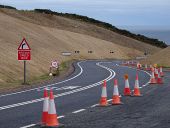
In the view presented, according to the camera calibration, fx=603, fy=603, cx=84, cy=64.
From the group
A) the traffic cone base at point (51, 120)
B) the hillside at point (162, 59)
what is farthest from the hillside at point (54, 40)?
the traffic cone base at point (51, 120)

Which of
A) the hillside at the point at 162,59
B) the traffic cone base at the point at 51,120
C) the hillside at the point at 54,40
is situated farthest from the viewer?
the hillside at the point at 162,59

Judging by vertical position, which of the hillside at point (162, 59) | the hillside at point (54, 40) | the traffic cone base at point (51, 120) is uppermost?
the hillside at point (54, 40)

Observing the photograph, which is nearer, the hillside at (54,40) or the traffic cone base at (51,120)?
the traffic cone base at (51,120)

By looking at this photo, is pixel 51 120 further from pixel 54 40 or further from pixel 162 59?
pixel 54 40

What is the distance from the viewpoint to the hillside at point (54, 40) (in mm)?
58013

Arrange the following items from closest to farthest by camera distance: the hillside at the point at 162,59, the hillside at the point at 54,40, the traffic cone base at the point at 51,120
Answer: the traffic cone base at the point at 51,120 < the hillside at the point at 54,40 < the hillside at the point at 162,59

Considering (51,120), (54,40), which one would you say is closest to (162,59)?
(54,40)

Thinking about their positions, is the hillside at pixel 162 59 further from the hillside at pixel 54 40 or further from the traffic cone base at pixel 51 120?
the traffic cone base at pixel 51 120

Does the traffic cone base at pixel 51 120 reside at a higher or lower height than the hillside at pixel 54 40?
lower

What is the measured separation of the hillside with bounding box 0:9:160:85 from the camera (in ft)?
190

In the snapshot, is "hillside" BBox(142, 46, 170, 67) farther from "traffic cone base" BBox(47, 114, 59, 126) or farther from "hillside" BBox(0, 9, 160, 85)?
"traffic cone base" BBox(47, 114, 59, 126)

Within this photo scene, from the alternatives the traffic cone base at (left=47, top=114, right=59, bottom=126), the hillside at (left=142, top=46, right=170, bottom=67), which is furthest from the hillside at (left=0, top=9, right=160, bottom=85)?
the traffic cone base at (left=47, top=114, right=59, bottom=126)

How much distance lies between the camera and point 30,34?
270ft

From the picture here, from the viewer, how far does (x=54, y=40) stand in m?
91.7
